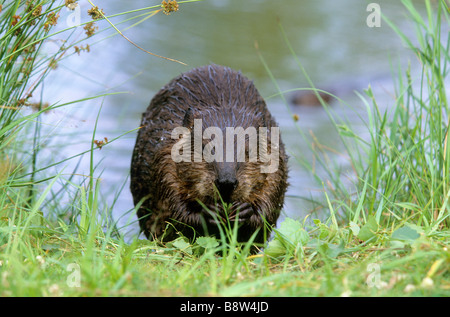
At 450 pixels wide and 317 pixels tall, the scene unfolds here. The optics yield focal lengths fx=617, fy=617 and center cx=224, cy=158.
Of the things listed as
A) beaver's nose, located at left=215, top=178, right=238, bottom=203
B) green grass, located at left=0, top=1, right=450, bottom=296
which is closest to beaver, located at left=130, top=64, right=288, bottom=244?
beaver's nose, located at left=215, top=178, right=238, bottom=203

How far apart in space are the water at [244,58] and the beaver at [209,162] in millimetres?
1274

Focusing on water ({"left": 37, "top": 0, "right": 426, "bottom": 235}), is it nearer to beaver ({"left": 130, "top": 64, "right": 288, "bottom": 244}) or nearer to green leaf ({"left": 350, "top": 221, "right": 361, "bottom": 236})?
beaver ({"left": 130, "top": 64, "right": 288, "bottom": 244})

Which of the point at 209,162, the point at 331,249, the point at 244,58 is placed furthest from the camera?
the point at 244,58

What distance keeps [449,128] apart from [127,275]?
1.85m

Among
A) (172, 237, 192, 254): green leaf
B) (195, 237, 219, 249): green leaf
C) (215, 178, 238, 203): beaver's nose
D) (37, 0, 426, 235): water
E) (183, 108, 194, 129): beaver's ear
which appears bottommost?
(172, 237, 192, 254): green leaf

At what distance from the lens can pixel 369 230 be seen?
242 cm

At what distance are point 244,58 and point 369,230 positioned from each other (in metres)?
4.92

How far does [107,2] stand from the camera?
741cm

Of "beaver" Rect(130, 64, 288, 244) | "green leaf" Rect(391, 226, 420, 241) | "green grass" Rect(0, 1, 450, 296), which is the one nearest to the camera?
"green grass" Rect(0, 1, 450, 296)

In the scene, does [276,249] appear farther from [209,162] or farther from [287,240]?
[209,162]

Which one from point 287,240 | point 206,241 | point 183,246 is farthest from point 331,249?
point 183,246

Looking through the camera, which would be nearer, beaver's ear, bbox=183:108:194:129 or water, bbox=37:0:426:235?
beaver's ear, bbox=183:108:194:129

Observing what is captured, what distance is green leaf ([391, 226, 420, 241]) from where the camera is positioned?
2293 millimetres
